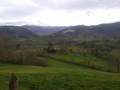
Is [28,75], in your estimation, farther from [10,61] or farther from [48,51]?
[48,51]

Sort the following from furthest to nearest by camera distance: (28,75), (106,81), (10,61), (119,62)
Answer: (119,62)
(10,61)
(28,75)
(106,81)

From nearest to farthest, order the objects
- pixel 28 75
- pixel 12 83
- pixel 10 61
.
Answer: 1. pixel 12 83
2. pixel 28 75
3. pixel 10 61

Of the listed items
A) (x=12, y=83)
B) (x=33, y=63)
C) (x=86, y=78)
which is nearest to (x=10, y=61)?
(x=33, y=63)

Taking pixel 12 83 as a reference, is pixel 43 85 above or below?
below

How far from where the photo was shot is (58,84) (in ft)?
131

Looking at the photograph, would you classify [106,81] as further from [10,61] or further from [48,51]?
[48,51]

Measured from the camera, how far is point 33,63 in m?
86.4

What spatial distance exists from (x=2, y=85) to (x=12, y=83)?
28237 millimetres

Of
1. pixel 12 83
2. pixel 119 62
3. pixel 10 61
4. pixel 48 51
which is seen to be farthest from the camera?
pixel 48 51

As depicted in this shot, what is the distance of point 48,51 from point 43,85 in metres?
95.5

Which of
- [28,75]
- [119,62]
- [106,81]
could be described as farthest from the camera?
[119,62]

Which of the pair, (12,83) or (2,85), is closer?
(12,83)

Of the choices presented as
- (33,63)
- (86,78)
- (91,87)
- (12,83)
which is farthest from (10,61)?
(12,83)

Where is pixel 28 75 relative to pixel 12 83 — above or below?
below
